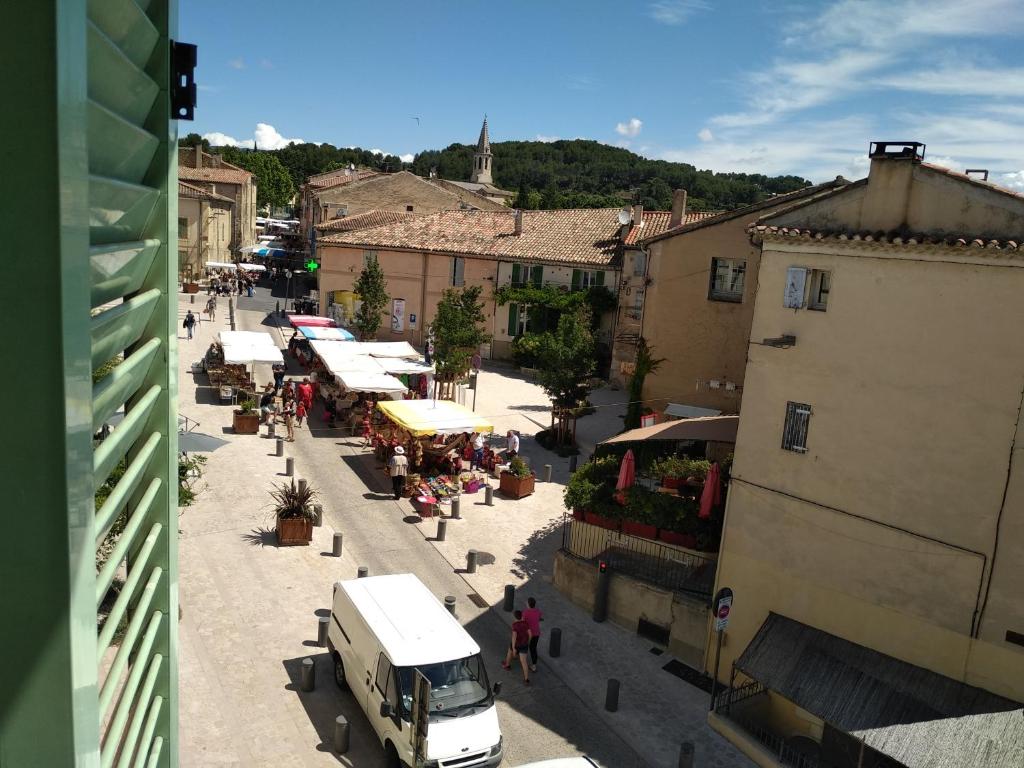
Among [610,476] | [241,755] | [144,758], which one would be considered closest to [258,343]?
[610,476]

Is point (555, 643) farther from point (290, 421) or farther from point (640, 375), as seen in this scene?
point (640, 375)

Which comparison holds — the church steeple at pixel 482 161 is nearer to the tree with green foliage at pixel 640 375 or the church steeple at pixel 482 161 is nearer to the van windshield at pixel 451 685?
the tree with green foliage at pixel 640 375

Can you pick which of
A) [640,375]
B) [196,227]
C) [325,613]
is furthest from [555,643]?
[196,227]

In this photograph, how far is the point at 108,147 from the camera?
4.29 ft

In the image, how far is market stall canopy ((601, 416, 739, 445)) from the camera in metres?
16.3

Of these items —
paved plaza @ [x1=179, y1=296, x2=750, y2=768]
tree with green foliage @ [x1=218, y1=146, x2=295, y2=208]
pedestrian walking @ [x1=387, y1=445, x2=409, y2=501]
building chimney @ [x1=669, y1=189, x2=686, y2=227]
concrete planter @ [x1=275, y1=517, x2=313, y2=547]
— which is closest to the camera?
paved plaza @ [x1=179, y1=296, x2=750, y2=768]

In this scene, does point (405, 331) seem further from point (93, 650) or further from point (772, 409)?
point (93, 650)

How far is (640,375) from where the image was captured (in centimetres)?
2581

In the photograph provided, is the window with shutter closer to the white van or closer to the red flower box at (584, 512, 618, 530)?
the red flower box at (584, 512, 618, 530)

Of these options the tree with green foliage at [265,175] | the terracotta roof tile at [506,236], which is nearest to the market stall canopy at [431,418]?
the terracotta roof tile at [506,236]

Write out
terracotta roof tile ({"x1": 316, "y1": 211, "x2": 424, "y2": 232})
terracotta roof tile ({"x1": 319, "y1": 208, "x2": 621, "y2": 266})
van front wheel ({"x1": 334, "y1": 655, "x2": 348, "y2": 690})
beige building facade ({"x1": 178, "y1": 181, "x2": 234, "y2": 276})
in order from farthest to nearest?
beige building facade ({"x1": 178, "y1": 181, "x2": 234, "y2": 276})
terracotta roof tile ({"x1": 316, "y1": 211, "x2": 424, "y2": 232})
terracotta roof tile ({"x1": 319, "y1": 208, "x2": 621, "y2": 266})
van front wheel ({"x1": 334, "y1": 655, "x2": 348, "y2": 690})

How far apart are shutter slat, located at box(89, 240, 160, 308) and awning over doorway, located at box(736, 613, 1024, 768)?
10775mm

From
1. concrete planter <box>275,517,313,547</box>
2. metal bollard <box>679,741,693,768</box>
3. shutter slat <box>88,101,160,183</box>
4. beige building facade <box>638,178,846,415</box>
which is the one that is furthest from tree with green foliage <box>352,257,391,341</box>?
shutter slat <box>88,101,160,183</box>

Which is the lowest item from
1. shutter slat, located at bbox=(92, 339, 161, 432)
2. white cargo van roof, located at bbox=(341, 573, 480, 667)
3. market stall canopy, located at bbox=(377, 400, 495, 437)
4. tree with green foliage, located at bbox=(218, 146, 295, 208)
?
white cargo van roof, located at bbox=(341, 573, 480, 667)
